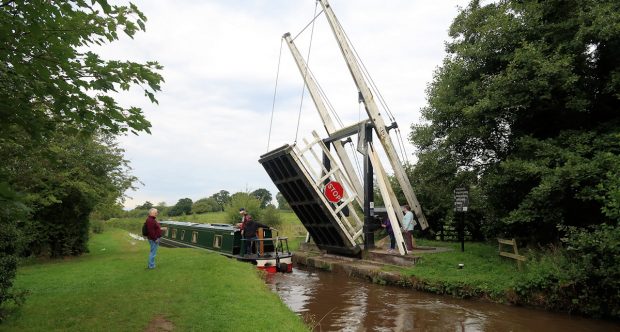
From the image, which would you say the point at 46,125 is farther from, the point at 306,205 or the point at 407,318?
the point at 306,205

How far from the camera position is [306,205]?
14.8m

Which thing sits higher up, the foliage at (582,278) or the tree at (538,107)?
the tree at (538,107)

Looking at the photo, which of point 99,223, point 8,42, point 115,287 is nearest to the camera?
point 8,42

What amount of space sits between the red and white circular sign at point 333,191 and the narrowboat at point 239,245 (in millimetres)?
2006

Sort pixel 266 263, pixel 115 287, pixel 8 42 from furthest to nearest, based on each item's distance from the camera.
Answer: pixel 266 263, pixel 115 287, pixel 8 42

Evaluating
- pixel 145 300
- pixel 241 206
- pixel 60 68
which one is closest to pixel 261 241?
pixel 145 300

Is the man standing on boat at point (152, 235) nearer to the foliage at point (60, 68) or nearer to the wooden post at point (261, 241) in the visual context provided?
the wooden post at point (261, 241)

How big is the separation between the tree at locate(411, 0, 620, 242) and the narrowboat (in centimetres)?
624

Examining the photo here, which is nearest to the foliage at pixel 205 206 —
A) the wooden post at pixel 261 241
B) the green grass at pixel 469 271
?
the wooden post at pixel 261 241

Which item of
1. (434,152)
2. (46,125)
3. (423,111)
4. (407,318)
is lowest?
(407,318)

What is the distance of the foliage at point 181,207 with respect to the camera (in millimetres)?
67738

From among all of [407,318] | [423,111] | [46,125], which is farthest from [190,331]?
[423,111]

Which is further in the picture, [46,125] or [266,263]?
[266,263]

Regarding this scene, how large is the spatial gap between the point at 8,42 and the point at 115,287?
5.86 m
